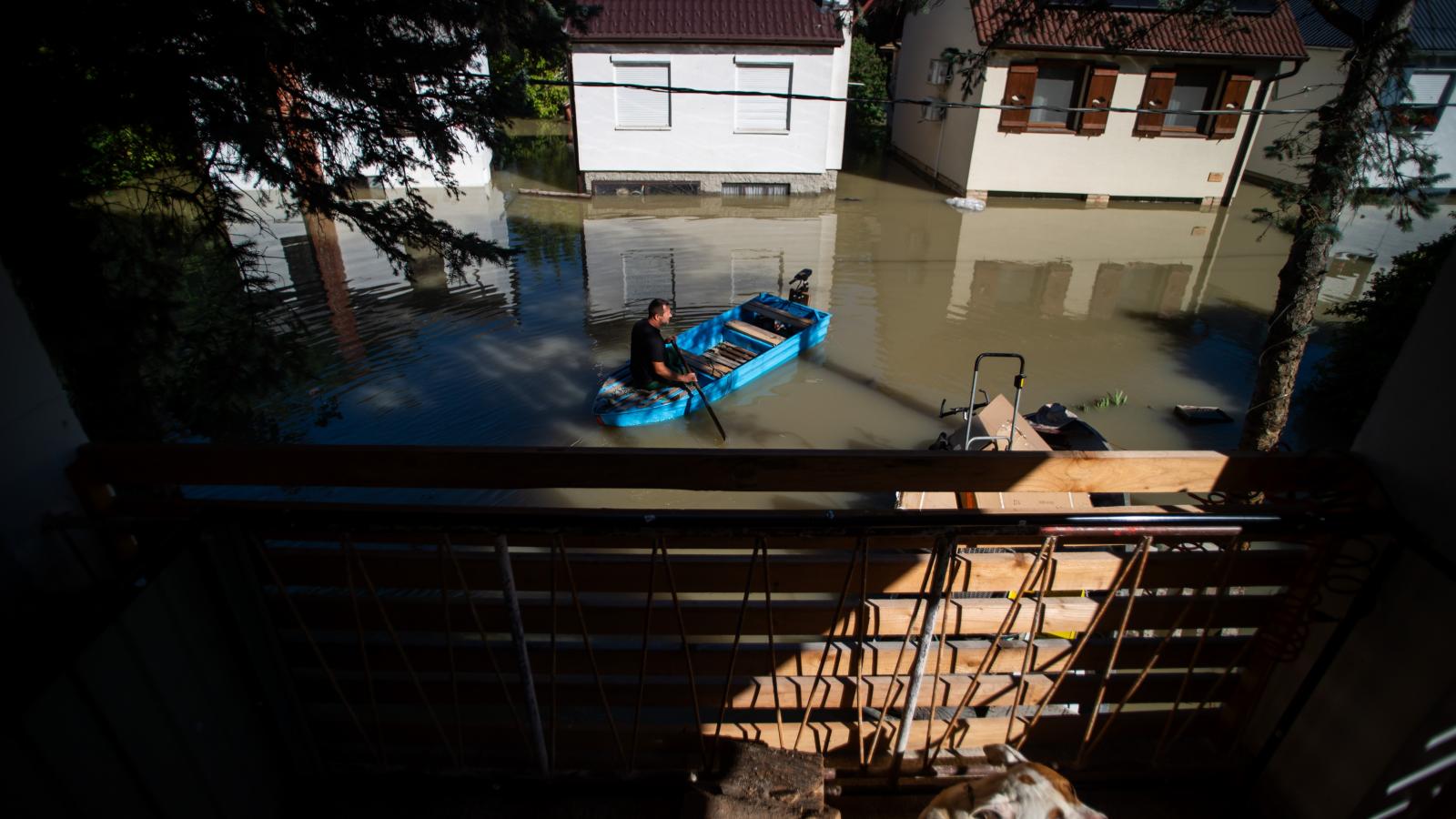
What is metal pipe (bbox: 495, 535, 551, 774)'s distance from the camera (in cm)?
209

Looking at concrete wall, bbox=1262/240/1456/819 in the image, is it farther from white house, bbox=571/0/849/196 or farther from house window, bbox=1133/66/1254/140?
house window, bbox=1133/66/1254/140

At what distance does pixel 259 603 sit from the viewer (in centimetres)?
226

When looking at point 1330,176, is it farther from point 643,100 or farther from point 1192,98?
point 1192,98

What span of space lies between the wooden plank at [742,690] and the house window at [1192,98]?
720 inches

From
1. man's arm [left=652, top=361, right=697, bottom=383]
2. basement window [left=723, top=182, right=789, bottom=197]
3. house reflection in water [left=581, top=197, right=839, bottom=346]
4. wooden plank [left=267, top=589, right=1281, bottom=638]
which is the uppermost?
wooden plank [left=267, top=589, right=1281, bottom=638]

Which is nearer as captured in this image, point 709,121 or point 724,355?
point 724,355

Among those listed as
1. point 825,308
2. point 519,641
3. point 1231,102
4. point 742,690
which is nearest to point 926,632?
point 742,690

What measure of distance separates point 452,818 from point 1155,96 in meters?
20.1

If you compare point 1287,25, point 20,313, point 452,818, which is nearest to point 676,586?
point 452,818

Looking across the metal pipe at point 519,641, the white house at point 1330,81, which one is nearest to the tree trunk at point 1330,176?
the metal pipe at point 519,641

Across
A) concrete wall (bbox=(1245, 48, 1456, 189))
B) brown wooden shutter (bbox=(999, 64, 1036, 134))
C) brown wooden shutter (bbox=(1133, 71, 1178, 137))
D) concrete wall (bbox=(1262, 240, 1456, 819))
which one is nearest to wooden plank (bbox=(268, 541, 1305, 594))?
concrete wall (bbox=(1262, 240, 1456, 819))

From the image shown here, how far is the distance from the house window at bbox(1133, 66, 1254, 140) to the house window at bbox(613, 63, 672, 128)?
36.4 feet

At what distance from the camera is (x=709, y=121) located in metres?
17.6

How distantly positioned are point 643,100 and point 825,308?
8926mm
